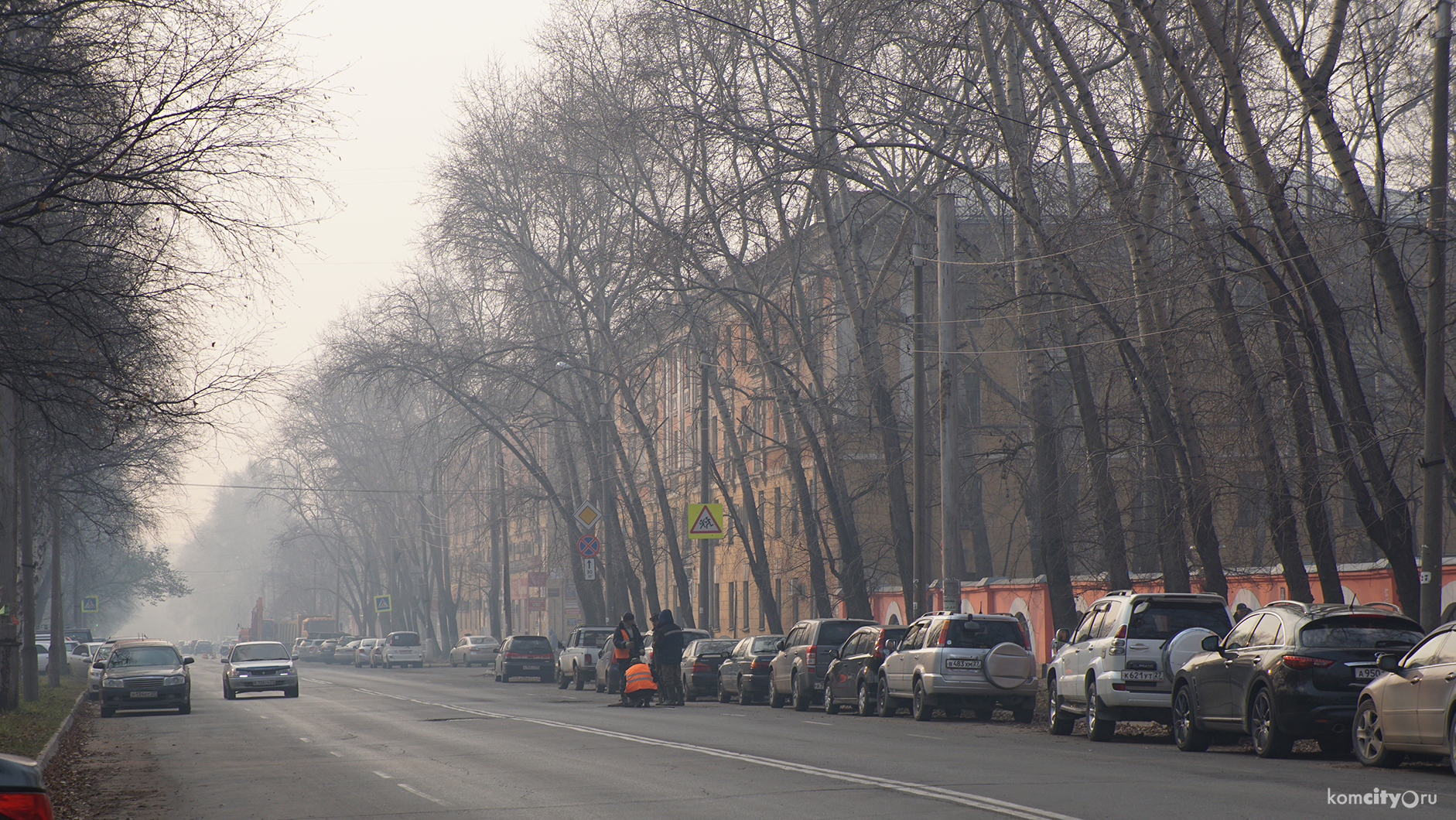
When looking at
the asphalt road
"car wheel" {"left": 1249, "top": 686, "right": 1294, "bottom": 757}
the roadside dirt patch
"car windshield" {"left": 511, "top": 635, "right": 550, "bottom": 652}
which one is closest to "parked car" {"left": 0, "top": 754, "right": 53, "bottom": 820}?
the asphalt road

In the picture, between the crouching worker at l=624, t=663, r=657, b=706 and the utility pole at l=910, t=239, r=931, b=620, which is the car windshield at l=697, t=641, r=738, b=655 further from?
the utility pole at l=910, t=239, r=931, b=620

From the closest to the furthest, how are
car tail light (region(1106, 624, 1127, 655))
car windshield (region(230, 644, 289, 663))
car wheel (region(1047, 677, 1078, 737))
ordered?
car tail light (region(1106, 624, 1127, 655)), car wheel (region(1047, 677, 1078, 737)), car windshield (region(230, 644, 289, 663))

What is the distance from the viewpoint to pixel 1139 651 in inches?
697

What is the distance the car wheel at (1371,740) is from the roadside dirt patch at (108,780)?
10147 mm

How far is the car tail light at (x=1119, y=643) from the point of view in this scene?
17766 mm

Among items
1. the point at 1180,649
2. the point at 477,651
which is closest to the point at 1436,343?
the point at 1180,649

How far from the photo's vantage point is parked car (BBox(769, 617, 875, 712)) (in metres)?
27.9

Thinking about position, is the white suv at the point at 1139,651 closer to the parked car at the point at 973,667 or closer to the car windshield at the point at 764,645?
the parked car at the point at 973,667

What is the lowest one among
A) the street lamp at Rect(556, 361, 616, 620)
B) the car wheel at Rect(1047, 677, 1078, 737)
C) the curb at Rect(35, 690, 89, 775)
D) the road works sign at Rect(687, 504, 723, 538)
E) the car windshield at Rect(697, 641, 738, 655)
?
the car wheel at Rect(1047, 677, 1078, 737)

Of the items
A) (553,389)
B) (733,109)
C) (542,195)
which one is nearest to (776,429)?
(553,389)

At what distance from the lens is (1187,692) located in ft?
53.3

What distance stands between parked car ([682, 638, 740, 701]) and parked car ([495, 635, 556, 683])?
1429cm

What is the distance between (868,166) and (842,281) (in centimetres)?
271

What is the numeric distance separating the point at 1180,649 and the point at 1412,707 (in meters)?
5.30
